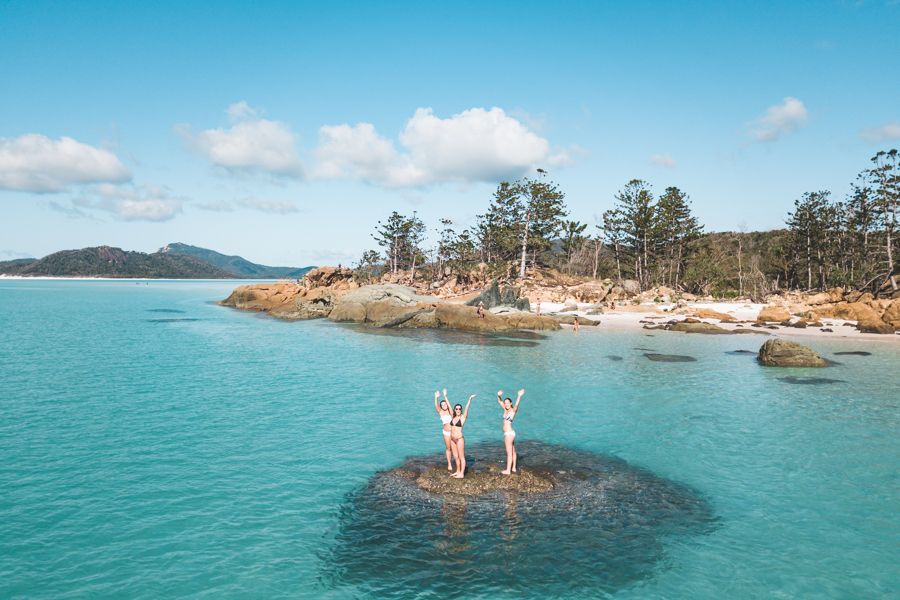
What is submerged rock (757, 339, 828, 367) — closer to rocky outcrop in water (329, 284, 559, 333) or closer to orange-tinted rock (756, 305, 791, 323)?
rocky outcrop in water (329, 284, 559, 333)

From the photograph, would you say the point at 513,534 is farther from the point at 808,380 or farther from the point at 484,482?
the point at 808,380

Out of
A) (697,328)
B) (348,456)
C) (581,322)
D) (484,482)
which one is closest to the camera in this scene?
(484,482)

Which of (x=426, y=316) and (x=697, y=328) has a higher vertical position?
(x=426, y=316)

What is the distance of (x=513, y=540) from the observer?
1148 cm

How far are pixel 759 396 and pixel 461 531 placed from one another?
2124cm

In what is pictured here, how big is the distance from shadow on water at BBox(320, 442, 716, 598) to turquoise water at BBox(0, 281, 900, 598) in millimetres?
158

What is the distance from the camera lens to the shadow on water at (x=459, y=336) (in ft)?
147

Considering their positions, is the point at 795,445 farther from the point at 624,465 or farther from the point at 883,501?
the point at 624,465

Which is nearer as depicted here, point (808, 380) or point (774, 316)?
point (808, 380)

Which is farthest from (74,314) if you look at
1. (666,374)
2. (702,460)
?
(702,460)

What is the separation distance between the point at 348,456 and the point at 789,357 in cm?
3096

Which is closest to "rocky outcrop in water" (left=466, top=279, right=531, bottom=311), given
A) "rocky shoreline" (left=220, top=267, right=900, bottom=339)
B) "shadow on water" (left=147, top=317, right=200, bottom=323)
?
"rocky shoreline" (left=220, top=267, right=900, bottom=339)

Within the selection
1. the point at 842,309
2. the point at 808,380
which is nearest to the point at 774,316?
the point at 842,309

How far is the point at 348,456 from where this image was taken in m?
17.2
